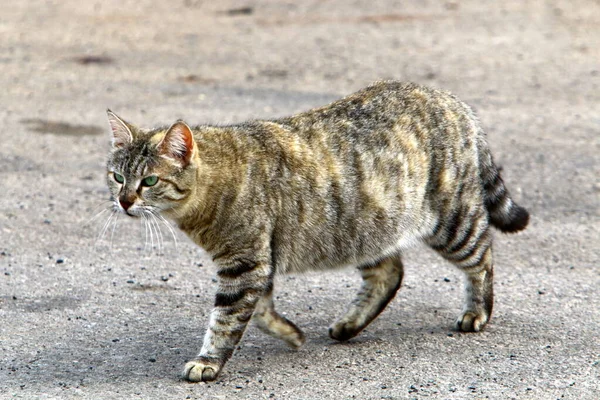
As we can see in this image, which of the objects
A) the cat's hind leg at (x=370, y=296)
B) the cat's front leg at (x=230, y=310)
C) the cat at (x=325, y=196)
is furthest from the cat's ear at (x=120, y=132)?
the cat's hind leg at (x=370, y=296)

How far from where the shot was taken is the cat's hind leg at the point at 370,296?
589 centimetres

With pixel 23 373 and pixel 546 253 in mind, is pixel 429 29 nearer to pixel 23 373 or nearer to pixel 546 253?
pixel 546 253

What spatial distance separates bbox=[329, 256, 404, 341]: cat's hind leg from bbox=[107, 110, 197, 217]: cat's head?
1274mm

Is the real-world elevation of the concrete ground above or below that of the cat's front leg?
below

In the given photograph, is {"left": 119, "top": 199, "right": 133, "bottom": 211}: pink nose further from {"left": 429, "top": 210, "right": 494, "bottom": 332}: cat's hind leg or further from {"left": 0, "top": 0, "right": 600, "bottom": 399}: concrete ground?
{"left": 429, "top": 210, "right": 494, "bottom": 332}: cat's hind leg

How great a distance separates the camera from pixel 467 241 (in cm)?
592

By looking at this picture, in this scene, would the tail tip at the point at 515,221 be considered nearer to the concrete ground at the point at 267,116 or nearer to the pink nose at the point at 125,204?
the concrete ground at the point at 267,116

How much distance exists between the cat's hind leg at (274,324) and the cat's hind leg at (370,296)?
335 mm

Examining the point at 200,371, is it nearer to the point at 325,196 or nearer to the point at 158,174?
the point at 158,174

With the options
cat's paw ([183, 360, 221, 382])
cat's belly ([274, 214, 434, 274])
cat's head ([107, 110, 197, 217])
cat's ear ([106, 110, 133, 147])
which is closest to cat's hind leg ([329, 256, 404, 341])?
cat's belly ([274, 214, 434, 274])

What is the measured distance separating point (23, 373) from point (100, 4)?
369 inches

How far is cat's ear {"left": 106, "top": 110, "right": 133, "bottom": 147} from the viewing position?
539cm

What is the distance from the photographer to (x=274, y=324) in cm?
561

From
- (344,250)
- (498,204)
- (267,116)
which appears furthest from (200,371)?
(267,116)
